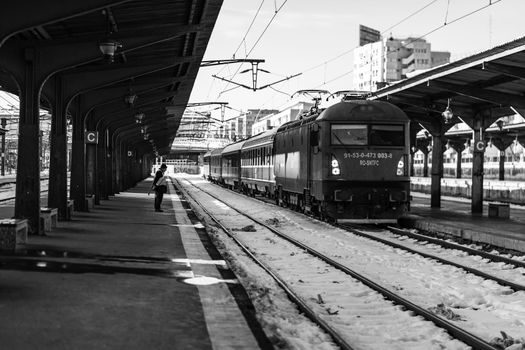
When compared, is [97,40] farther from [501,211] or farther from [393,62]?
[393,62]

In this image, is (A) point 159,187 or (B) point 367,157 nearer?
(B) point 367,157

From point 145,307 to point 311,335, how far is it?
1783 millimetres

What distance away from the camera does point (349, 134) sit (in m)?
17.7

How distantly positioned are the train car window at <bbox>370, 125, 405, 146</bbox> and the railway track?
487cm

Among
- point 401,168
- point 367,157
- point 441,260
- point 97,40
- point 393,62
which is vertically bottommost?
point 441,260

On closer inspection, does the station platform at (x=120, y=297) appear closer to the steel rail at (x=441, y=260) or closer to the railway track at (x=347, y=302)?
the railway track at (x=347, y=302)

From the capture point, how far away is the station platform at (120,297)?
5637 millimetres

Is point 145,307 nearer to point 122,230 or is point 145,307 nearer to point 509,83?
point 122,230

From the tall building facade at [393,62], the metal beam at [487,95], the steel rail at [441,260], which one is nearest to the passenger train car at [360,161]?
the steel rail at [441,260]

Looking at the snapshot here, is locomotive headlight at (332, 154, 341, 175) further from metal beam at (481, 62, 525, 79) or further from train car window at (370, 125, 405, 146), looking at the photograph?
metal beam at (481, 62, 525, 79)

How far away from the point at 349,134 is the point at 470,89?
3.44 meters

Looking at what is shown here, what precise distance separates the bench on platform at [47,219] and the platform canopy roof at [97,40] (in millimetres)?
2650

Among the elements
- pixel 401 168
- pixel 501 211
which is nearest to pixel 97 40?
pixel 401 168

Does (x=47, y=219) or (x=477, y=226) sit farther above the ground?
(x=47, y=219)
